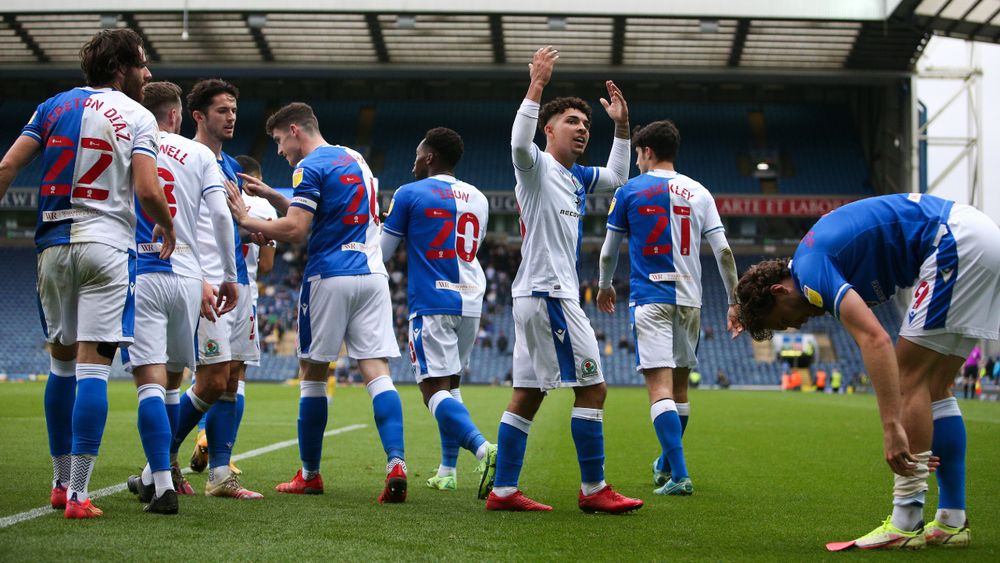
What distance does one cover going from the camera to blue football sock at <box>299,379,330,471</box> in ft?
19.9

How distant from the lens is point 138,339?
513cm

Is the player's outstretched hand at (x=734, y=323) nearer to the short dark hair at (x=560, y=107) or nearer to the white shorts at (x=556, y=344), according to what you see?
the white shorts at (x=556, y=344)

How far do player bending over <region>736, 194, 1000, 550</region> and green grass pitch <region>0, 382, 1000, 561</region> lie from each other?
8.8 inches

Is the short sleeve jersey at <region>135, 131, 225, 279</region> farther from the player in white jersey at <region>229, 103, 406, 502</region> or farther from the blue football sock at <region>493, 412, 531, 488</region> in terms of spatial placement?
the blue football sock at <region>493, 412, 531, 488</region>

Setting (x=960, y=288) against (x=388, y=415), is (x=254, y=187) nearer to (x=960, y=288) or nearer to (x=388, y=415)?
(x=388, y=415)

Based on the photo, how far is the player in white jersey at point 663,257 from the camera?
662cm

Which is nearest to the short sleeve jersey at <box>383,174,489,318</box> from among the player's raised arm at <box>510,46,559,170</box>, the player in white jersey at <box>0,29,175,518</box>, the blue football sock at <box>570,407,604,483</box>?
the player's raised arm at <box>510,46,559,170</box>

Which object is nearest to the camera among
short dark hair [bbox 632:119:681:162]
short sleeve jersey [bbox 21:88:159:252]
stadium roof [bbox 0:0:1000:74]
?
short sleeve jersey [bbox 21:88:159:252]

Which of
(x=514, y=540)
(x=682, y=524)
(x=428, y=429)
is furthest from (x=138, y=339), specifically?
(x=428, y=429)

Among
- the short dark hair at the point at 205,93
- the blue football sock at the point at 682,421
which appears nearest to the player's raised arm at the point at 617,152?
the blue football sock at the point at 682,421

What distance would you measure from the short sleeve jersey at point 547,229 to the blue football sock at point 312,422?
1484mm

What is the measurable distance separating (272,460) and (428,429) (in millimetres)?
4307

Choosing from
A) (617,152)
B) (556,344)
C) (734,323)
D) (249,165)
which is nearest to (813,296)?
(734,323)

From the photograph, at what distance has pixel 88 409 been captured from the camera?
15.2 ft
